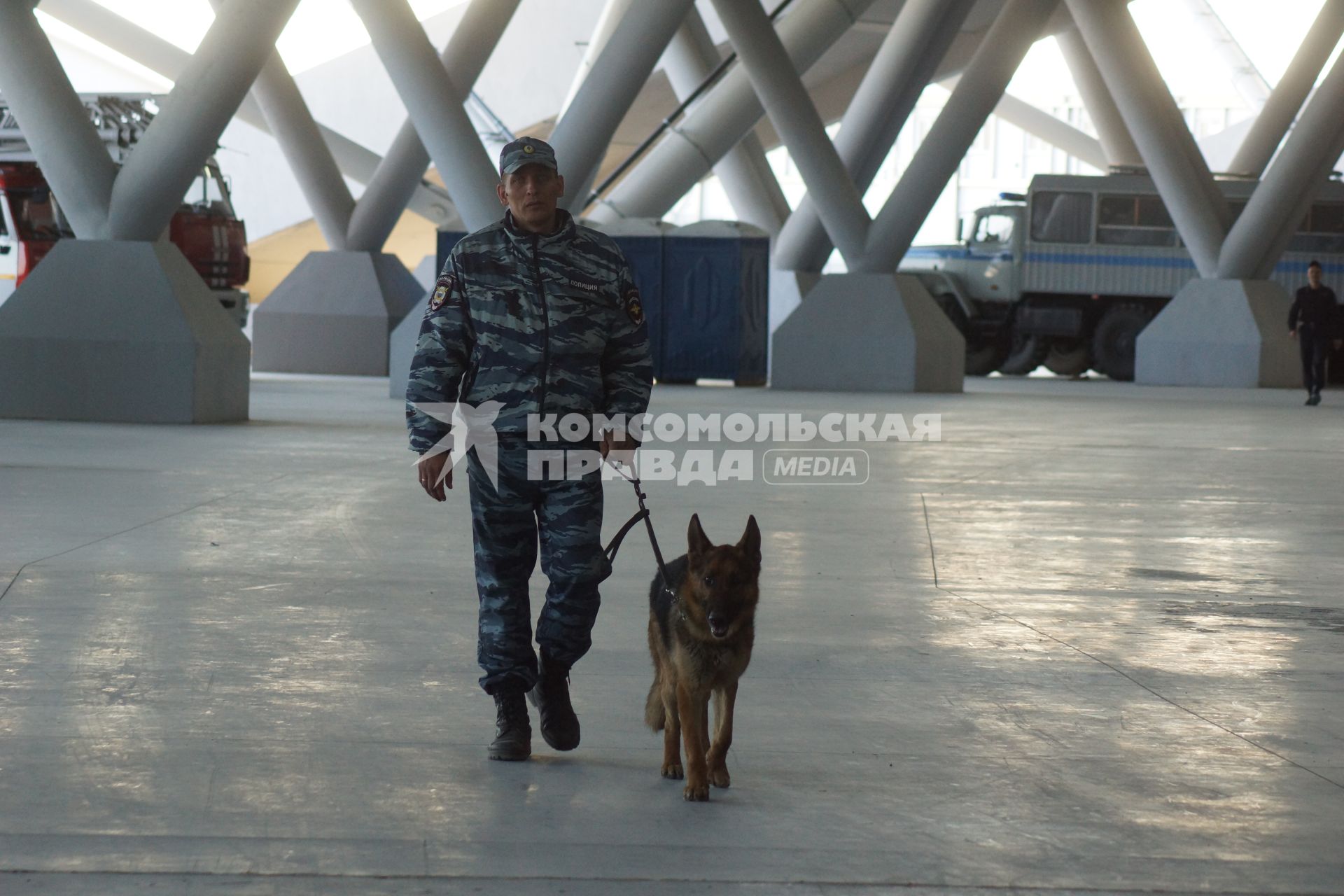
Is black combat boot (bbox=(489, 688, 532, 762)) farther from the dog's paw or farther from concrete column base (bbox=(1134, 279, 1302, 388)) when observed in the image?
concrete column base (bbox=(1134, 279, 1302, 388))

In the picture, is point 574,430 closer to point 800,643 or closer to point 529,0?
point 800,643

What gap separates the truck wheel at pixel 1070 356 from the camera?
32.6 metres

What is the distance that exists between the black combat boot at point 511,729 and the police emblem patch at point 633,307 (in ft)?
3.52

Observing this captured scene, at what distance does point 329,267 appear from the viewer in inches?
1123

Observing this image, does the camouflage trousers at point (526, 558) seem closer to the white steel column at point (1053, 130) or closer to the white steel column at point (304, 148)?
the white steel column at point (304, 148)

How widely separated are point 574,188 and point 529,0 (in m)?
29.0

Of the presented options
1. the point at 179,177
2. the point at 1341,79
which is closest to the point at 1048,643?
the point at 179,177

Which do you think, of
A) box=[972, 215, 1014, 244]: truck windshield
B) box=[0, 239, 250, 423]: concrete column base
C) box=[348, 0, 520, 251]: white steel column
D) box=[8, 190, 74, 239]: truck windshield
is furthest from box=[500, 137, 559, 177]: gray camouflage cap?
box=[972, 215, 1014, 244]: truck windshield

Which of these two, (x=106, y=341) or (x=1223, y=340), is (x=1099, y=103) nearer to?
(x=1223, y=340)

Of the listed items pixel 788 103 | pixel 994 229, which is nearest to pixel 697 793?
pixel 788 103

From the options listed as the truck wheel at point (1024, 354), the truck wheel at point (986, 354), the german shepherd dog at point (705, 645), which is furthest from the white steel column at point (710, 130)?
the german shepherd dog at point (705, 645)

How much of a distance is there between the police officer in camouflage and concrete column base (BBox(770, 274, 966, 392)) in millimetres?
20204

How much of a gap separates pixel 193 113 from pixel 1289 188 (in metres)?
18.4

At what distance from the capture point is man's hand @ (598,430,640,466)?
4473 millimetres
